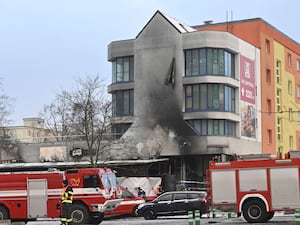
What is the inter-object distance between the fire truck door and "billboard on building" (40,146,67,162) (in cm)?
3016

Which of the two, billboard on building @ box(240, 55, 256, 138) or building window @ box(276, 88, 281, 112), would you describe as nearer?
billboard on building @ box(240, 55, 256, 138)

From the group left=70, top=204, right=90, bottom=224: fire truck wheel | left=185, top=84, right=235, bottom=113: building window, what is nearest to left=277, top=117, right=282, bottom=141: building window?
left=185, top=84, right=235, bottom=113: building window

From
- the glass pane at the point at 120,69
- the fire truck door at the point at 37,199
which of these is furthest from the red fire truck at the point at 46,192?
the glass pane at the point at 120,69

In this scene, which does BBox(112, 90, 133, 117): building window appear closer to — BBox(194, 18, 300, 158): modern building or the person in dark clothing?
BBox(194, 18, 300, 158): modern building

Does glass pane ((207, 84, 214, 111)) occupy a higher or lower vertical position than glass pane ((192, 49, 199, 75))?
lower

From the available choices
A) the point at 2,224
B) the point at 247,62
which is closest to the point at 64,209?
the point at 2,224

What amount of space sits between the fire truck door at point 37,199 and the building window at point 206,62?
30092 millimetres

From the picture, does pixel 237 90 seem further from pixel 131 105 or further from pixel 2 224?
pixel 2 224

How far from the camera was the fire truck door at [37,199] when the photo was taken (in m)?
28.0

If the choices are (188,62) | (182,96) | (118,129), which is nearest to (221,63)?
(188,62)

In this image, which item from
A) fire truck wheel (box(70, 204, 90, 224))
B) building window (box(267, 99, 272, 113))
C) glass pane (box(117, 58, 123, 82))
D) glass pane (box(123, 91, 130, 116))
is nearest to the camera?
fire truck wheel (box(70, 204, 90, 224))

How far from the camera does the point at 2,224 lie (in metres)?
22.6

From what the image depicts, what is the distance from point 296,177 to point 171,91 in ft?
103

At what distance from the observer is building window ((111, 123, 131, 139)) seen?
2322 inches
